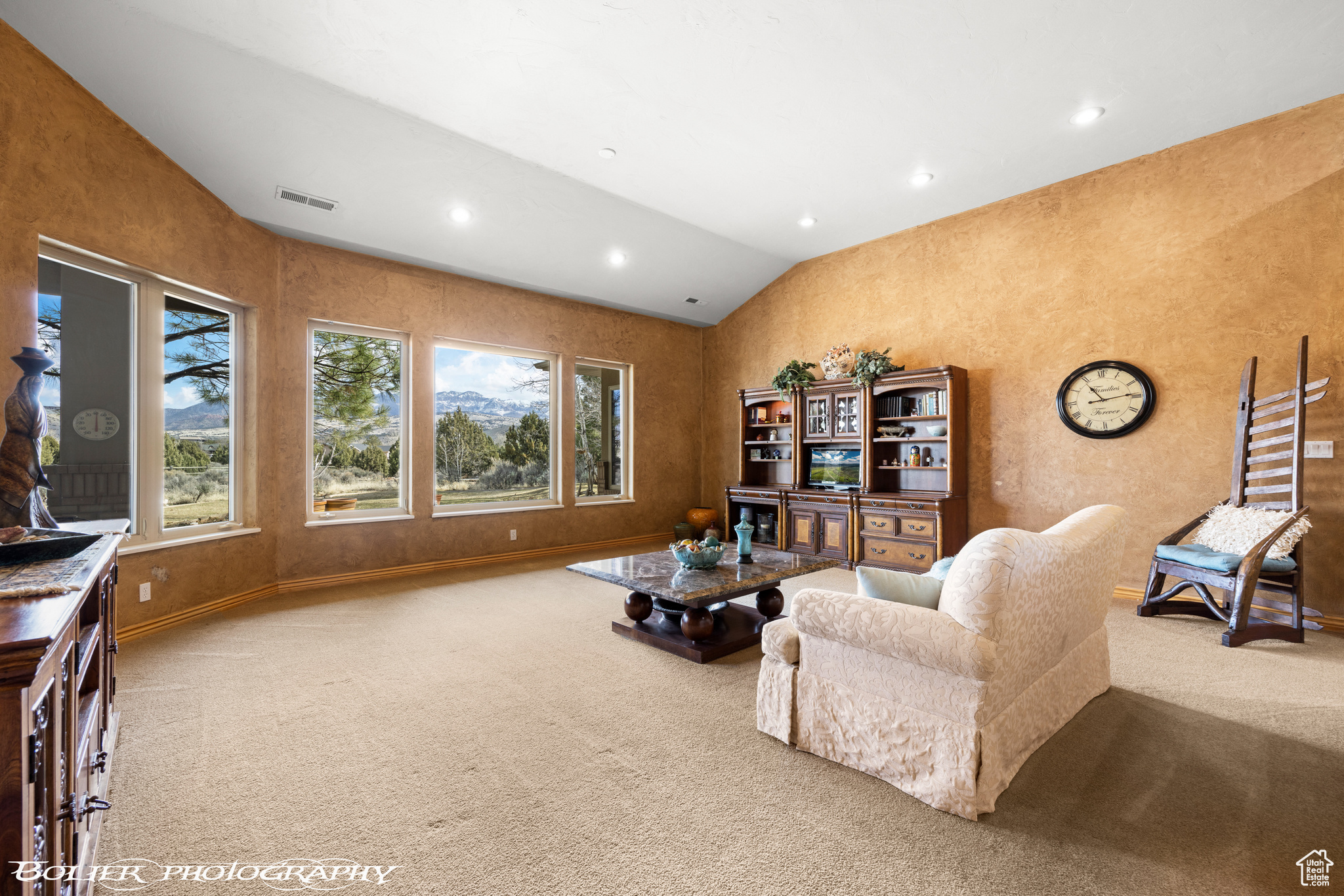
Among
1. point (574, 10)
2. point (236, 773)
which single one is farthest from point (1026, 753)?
point (574, 10)

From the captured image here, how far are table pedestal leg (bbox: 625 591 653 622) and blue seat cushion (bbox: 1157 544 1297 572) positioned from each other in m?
3.35

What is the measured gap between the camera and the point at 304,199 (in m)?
4.31

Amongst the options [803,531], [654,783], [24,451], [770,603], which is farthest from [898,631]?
[803,531]

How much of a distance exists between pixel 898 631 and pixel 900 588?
30cm

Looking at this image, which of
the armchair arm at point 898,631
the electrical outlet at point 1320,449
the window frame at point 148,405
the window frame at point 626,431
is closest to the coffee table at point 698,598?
the armchair arm at point 898,631

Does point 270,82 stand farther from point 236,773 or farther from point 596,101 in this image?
point 236,773

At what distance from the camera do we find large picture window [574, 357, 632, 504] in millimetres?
6844

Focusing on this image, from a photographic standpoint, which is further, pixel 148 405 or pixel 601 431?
pixel 601 431

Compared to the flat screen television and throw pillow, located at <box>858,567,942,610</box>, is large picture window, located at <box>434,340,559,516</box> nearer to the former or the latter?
the flat screen television

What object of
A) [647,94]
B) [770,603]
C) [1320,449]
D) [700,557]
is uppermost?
[647,94]

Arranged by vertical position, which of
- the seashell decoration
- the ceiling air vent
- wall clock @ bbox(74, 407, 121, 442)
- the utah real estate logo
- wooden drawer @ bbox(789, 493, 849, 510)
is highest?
the ceiling air vent

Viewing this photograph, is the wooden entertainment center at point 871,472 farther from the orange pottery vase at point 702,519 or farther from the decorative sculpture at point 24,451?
the decorative sculpture at point 24,451

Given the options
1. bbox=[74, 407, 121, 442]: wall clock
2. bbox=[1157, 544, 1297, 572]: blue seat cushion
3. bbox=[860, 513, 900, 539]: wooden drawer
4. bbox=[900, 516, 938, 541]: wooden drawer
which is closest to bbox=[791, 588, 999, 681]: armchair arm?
bbox=[1157, 544, 1297, 572]: blue seat cushion

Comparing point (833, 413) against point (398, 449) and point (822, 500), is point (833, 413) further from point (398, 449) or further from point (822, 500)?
point (398, 449)
